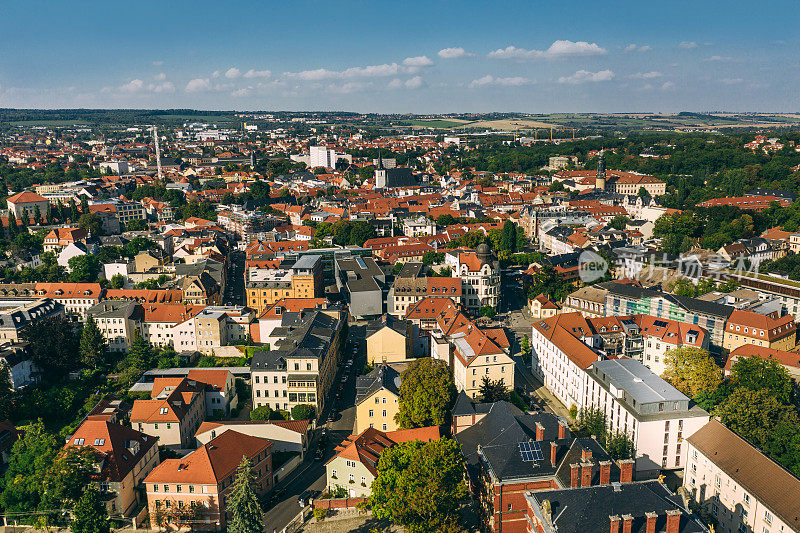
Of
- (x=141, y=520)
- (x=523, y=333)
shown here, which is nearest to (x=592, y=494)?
(x=141, y=520)

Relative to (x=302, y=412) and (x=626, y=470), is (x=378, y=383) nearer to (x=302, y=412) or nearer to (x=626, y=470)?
(x=302, y=412)

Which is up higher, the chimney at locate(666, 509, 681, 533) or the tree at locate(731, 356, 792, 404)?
the chimney at locate(666, 509, 681, 533)

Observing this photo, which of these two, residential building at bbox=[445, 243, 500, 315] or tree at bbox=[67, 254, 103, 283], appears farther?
tree at bbox=[67, 254, 103, 283]

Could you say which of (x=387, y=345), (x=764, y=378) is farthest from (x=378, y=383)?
(x=764, y=378)

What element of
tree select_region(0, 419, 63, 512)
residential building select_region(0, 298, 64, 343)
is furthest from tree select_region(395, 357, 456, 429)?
residential building select_region(0, 298, 64, 343)

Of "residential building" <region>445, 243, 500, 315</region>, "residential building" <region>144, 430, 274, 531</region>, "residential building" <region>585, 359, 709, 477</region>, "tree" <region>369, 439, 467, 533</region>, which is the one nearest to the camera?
"tree" <region>369, 439, 467, 533</region>

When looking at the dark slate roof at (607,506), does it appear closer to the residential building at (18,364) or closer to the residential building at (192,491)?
the residential building at (192,491)

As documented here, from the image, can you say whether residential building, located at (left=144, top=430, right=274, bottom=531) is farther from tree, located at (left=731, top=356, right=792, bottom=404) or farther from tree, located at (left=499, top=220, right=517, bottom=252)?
tree, located at (left=499, top=220, right=517, bottom=252)
